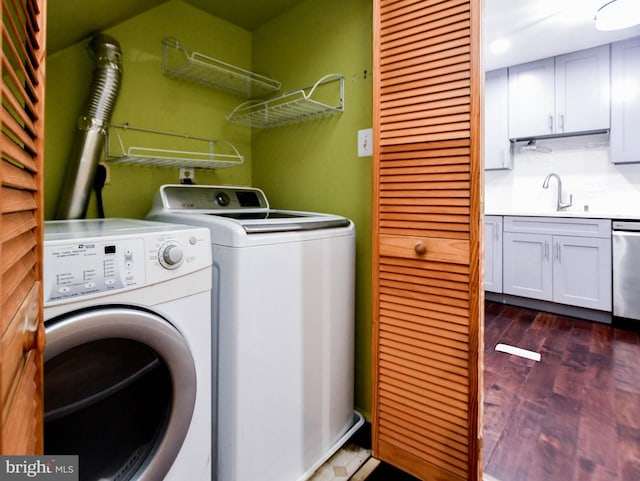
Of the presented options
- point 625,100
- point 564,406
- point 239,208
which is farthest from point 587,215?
point 239,208

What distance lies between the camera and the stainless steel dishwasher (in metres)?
2.94

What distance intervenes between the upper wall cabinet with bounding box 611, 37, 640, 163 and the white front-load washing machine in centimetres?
391

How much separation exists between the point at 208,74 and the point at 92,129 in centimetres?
70

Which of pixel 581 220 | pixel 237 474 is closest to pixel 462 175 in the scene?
pixel 237 474

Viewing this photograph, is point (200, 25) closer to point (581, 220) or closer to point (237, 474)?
point (237, 474)

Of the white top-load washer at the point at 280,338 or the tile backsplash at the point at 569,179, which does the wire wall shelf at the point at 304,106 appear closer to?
the white top-load washer at the point at 280,338

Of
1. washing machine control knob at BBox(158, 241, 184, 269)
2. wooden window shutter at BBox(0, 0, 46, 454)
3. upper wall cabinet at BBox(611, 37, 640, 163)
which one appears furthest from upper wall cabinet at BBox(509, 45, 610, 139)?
wooden window shutter at BBox(0, 0, 46, 454)

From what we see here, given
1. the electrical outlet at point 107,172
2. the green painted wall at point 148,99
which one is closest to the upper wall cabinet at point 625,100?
the green painted wall at point 148,99

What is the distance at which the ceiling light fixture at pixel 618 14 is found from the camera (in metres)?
2.18

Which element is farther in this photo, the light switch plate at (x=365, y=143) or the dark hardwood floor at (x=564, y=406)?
the light switch plate at (x=365, y=143)

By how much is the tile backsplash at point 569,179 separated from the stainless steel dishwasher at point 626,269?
303mm

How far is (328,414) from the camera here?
154 centimetres

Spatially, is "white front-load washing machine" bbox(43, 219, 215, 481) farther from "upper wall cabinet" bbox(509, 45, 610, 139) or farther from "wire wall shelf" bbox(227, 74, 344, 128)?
"upper wall cabinet" bbox(509, 45, 610, 139)

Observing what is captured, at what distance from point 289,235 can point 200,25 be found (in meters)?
1.53
